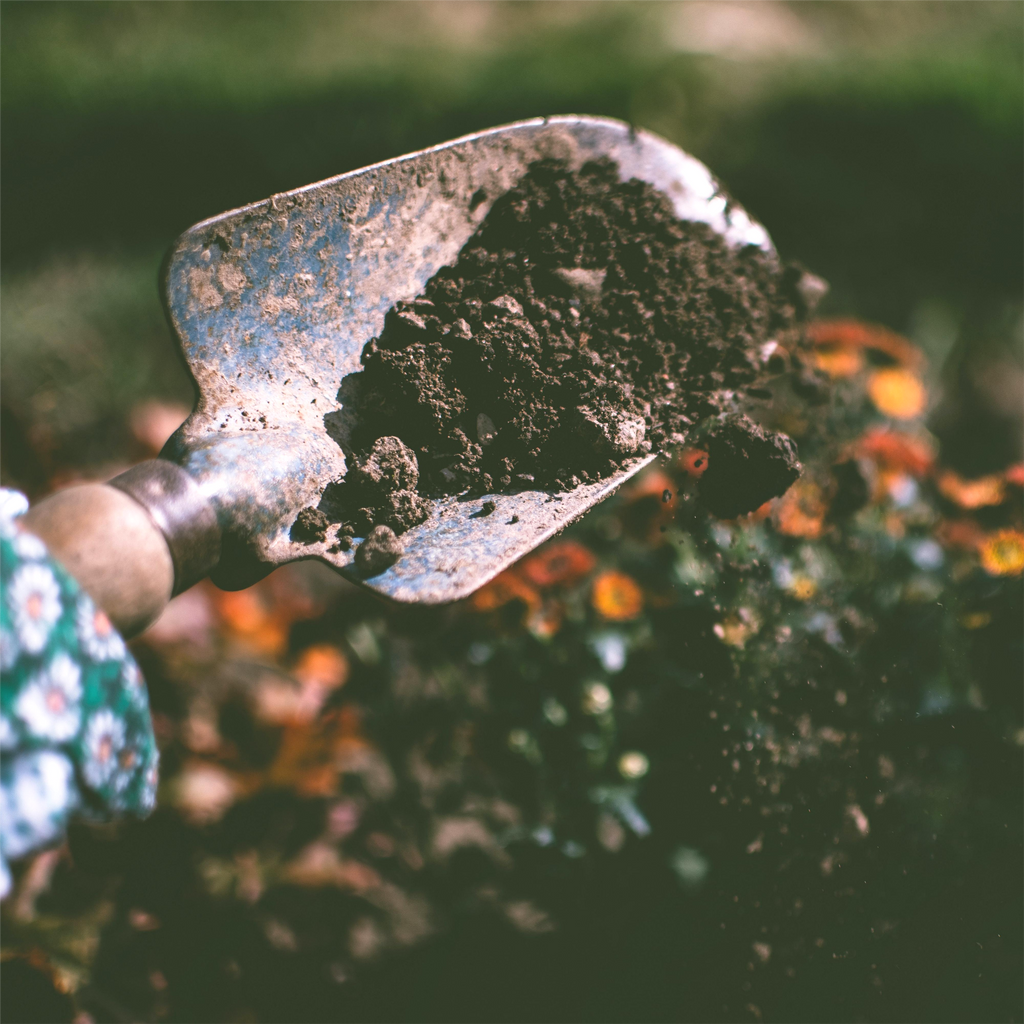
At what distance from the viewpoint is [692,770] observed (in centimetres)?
95

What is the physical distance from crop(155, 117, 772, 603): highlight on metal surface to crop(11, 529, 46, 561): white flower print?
0.19 metres

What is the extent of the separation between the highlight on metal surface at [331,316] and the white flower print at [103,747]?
215 millimetres

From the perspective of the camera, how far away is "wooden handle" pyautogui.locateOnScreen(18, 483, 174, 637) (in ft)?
2.06

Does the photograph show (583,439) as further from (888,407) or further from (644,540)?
(888,407)

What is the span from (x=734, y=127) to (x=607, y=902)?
3209mm

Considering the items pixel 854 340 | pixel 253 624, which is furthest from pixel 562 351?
pixel 253 624

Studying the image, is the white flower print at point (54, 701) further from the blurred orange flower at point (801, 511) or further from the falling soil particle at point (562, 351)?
the blurred orange flower at point (801, 511)

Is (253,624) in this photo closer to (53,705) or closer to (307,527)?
(307,527)

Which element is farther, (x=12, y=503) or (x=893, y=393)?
(x=893, y=393)

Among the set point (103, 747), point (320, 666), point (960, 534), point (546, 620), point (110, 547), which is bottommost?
point (320, 666)

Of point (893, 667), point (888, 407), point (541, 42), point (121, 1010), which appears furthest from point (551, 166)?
point (541, 42)

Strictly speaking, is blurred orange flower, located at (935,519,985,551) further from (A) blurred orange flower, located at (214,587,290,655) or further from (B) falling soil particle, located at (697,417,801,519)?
(A) blurred orange flower, located at (214,587,290,655)

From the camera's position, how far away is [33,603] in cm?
56

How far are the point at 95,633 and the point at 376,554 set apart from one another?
32 cm
